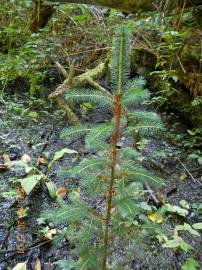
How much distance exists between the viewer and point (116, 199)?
6.23 feet

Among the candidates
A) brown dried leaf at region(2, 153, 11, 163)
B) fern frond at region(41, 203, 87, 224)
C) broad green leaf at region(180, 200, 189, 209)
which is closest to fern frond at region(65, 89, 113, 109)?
fern frond at region(41, 203, 87, 224)

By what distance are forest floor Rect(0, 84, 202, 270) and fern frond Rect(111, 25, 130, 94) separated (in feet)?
3.11

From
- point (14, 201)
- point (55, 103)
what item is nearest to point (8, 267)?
point (14, 201)

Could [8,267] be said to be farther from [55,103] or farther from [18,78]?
[18,78]

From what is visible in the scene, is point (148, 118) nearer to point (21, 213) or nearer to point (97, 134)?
point (97, 134)

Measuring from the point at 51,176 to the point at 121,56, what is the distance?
2107 mm

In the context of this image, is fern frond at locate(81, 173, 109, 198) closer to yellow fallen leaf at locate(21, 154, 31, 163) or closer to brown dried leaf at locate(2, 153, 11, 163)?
yellow fallen leaf at locate(21, 154, 31, 163)

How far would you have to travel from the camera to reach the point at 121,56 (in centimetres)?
167

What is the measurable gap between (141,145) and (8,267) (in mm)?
1951

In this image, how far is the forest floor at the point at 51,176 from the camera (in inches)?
105

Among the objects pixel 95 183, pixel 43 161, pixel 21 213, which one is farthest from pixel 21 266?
pixel 43 161

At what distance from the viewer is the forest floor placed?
2662 millimetres

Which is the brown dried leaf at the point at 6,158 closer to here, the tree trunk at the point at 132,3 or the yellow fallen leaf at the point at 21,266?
the yellow fallen leaf at the point at 21,266

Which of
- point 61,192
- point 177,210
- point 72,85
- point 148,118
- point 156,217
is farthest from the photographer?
point 72,85
